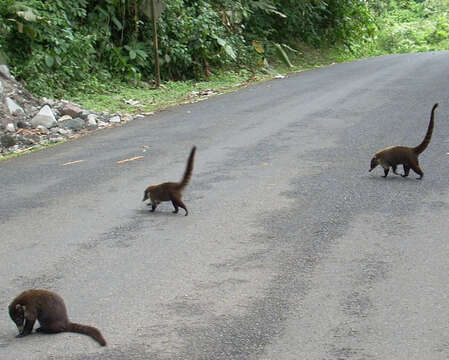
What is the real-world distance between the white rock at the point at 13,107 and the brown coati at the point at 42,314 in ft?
28.6

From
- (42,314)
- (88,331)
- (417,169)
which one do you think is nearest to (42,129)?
(417,169)

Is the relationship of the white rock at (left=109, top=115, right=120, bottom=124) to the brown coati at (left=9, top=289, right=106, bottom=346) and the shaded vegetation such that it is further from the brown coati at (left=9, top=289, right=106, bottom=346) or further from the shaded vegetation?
the brown coati at (left=9, top=289, right=106, bottom=346)

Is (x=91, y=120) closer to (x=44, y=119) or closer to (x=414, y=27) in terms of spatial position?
(x=44, y=119)

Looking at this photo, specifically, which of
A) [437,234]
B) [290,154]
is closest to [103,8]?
[290,154]

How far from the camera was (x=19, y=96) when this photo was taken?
517 inches

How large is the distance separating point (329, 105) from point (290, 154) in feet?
14.3

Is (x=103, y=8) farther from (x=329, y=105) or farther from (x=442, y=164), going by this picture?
(x=442, y=164)

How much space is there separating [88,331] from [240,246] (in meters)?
1.96

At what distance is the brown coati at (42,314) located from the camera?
4.25 metres

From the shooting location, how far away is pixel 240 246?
5.93 metres

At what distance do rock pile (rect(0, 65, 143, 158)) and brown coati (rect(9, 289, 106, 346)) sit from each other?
23.1 feet

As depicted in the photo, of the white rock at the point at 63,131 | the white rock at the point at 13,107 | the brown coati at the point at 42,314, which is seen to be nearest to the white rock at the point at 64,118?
the white rock at the point at 63,131

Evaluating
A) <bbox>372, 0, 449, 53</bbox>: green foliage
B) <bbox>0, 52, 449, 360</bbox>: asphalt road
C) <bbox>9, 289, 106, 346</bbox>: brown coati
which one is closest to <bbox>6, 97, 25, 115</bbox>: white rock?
<bbox>0, 52, 449, 360</bbox>: asphalt road

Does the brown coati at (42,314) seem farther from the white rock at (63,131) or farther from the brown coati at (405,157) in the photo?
the white rock at (63,131)
